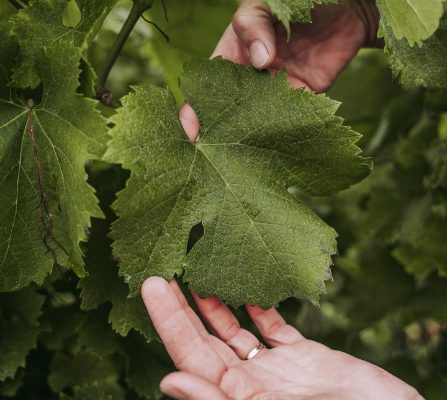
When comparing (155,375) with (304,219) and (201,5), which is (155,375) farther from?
(201,5)

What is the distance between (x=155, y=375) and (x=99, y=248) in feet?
1.92

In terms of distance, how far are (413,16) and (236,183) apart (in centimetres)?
51

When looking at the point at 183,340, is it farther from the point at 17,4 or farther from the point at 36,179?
the point at 17,4

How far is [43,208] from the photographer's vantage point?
4.24 feet

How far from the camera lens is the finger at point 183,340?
1.34m

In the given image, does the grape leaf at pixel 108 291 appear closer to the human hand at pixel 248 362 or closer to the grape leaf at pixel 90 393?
the human hand at pixel 248 362

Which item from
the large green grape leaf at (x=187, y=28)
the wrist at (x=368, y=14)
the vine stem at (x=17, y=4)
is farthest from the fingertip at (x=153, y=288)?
the large green grape leaf at (x=187, y=28)

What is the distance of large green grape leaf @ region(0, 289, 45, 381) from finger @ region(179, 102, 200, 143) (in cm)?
71

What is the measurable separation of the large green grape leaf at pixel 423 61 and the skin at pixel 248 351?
0.94 ft

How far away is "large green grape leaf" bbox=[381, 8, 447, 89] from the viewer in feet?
4.55

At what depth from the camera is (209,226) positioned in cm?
135

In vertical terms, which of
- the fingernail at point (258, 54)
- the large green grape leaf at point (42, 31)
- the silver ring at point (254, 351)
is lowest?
the silver ring at point (254, 351)

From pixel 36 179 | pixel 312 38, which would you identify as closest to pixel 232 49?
pixel 312 38

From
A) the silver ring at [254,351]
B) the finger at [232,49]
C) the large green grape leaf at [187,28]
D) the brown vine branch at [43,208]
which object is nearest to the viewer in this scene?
the brown vine branch at [43,208]
